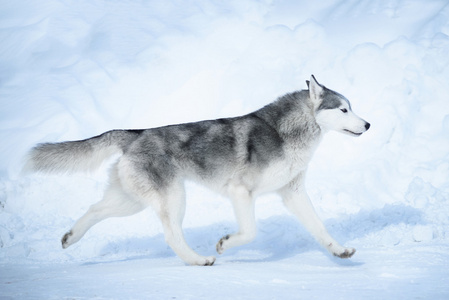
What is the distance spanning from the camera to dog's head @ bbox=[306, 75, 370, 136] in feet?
19.0

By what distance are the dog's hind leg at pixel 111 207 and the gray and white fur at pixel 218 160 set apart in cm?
1

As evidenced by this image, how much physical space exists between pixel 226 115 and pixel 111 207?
455cm

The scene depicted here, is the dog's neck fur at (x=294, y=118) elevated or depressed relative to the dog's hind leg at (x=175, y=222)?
elevated

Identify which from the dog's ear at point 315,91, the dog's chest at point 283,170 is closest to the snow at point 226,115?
the dog's chest at point 283,170

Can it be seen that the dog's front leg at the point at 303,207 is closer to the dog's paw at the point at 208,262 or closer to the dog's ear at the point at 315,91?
the dog's ear at the point at 315,91

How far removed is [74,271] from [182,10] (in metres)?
9.82

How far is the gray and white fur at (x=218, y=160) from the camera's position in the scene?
5453 millimetres

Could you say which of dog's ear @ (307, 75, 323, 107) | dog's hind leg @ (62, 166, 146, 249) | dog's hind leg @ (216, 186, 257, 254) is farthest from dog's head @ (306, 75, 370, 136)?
dog's hind leg @ (62, 166, 146, 249)

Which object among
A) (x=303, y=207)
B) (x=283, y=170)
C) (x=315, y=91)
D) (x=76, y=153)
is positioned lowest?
(x=303, y=207)

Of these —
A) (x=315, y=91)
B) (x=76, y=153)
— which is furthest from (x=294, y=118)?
(x=76, y=153)

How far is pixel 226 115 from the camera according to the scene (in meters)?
10.0

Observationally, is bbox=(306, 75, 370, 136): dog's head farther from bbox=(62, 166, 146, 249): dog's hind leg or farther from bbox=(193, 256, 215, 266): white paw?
bbox=(62, 166, 146, 249): dog's hind leg

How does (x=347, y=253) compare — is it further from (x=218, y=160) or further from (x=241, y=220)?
(x=218, y=160)

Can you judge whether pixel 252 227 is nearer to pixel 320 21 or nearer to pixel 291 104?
pixel 291 104
